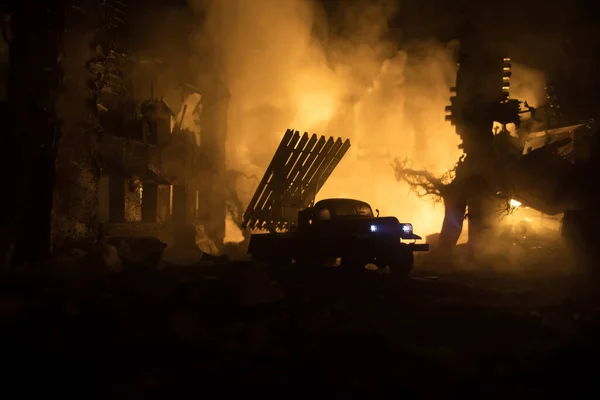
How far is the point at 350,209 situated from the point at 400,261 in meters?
2.00

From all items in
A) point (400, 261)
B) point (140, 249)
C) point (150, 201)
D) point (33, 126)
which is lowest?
point (400, 261)

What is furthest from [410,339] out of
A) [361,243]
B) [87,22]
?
[87,22]

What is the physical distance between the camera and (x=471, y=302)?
9328mm

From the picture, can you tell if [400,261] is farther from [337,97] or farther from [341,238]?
[337,97]

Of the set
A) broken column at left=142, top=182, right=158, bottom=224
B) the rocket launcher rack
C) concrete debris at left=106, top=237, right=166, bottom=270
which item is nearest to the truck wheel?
concrete debris at left=106, top=237, right=166, bottom=270

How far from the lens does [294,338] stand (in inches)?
278

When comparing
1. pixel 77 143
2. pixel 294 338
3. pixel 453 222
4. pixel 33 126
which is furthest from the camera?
pixel 453 222

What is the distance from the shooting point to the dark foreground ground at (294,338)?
5535 millimetres

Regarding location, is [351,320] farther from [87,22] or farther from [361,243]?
[87,22]

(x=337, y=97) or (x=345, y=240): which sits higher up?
(x=337, y=97)

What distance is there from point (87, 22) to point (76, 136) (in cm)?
313

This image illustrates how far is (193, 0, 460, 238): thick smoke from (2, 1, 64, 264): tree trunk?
1336cm

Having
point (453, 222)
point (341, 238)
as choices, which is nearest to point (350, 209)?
point (341, 238)

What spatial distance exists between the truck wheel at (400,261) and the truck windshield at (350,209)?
1.58 meters
